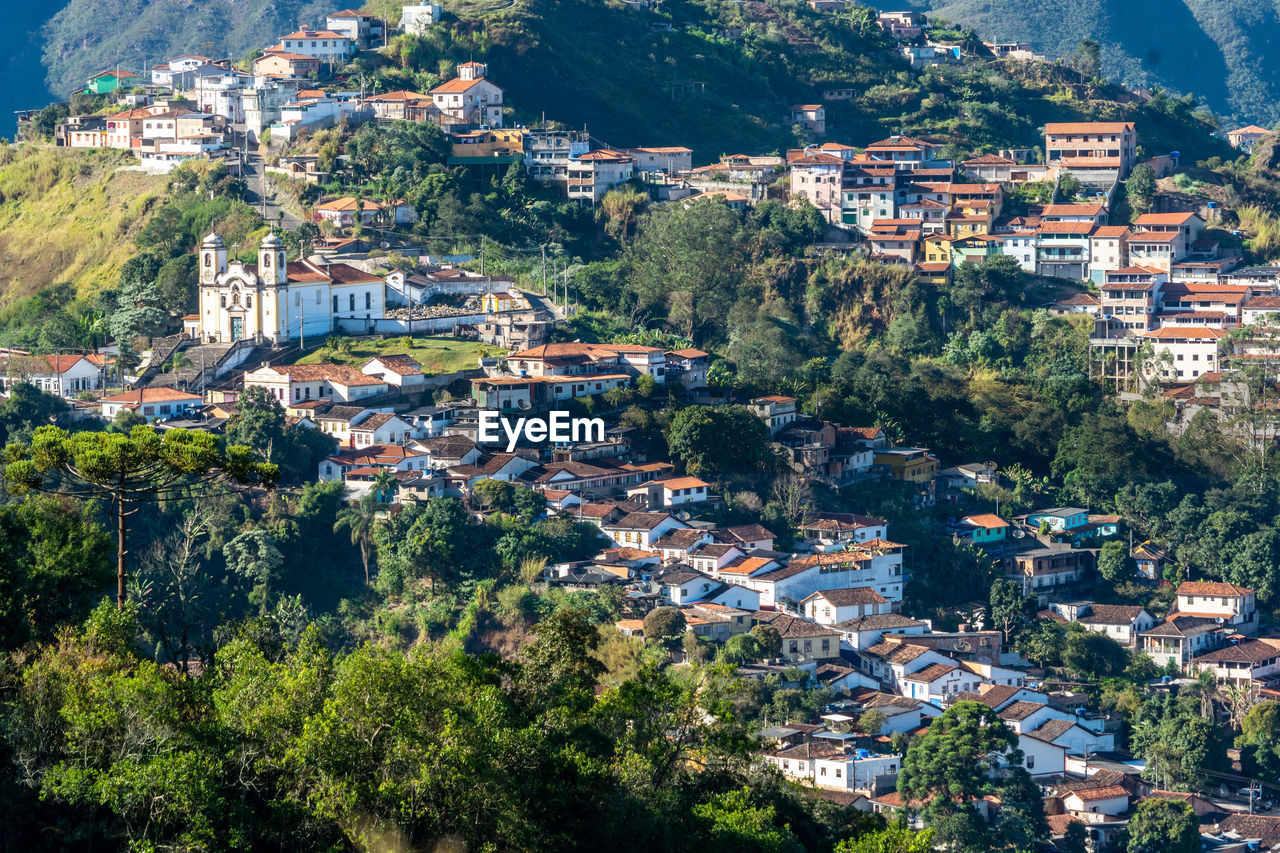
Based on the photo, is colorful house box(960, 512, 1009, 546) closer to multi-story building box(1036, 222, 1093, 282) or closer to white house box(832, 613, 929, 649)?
white house box(832, 613, 929, 649)

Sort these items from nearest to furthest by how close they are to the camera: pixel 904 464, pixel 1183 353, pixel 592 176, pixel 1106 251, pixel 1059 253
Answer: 1. pixel 904 464
2. pixel 1183 353
3. pixel 1106 251
4. pixel 1059 253
5. pixel 592 176

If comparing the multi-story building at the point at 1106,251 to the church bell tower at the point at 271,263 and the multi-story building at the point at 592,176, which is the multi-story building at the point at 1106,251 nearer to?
the multi-story building at the point at 592,176

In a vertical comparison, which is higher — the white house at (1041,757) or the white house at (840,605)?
the white house at (840,605)

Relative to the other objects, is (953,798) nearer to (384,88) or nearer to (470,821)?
(470,821)

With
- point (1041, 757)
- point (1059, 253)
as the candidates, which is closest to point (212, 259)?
point (1041, 757)

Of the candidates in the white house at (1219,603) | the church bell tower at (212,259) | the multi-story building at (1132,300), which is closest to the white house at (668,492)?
the white house at (1219,603)

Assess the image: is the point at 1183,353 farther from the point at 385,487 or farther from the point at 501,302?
the point at 385,487
